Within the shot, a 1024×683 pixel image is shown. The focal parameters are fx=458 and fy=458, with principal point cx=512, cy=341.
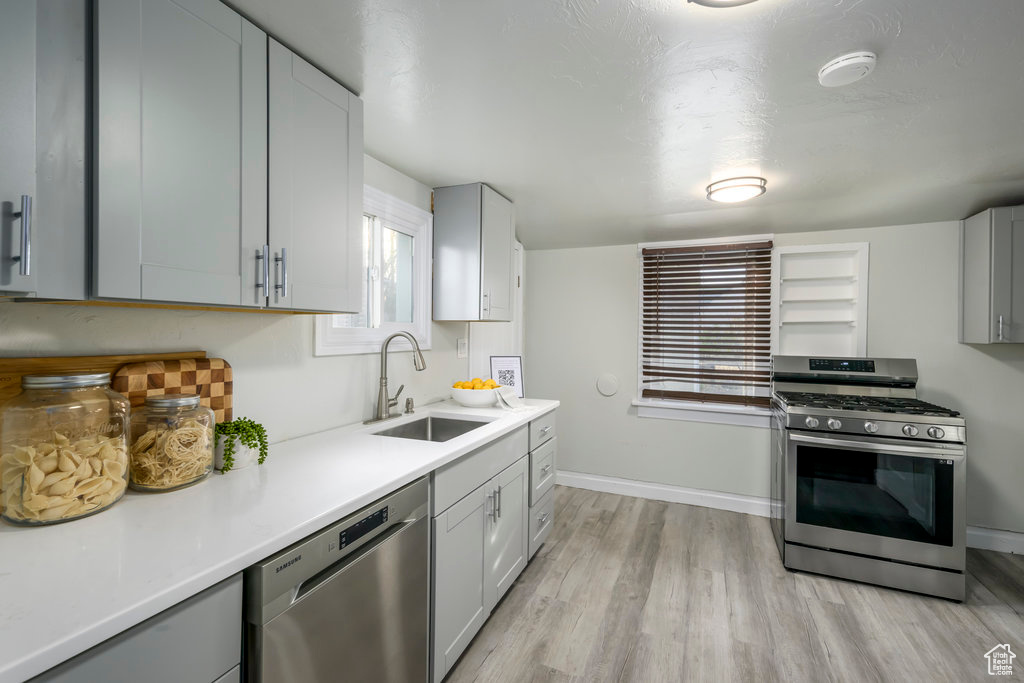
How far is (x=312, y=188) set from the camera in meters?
1.47

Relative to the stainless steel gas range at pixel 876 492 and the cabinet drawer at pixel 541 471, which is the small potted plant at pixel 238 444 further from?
the stainless steel gas range at pixel 876 492

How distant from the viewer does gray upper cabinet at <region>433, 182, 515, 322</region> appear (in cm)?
256

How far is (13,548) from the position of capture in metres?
0.88

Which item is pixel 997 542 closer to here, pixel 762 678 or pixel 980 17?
pixel 762 678

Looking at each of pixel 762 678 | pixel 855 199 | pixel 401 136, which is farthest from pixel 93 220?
pixel 855 199

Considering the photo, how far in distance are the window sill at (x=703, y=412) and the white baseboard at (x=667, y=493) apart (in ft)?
1.86

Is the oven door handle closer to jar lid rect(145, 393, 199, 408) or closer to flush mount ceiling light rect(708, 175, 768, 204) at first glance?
flush mount ceiling light rect(708, 175, 768, 204)

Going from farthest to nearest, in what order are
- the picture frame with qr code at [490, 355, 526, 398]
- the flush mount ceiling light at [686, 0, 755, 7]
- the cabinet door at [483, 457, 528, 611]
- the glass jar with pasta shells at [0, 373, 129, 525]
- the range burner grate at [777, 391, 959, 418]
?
1. the picture frame with qr code at [490, 355, 526, 398]
2. the range burner grate at [777, 391, 959, 418]
3. the cabinet door at [483, 457, 528, 611]
4. the flush mount ceiling light at [686, 0, 755, 7]
5. the glass jar with pasta shells at [0, 373, 129, 525]

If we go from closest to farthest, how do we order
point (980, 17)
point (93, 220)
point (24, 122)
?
1. point (24, 122)
2. point (93, 220)
3. point (980, 17)

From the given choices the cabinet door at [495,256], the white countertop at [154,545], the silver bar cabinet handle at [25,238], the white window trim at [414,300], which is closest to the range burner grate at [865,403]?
the cabinet door at [495,256]

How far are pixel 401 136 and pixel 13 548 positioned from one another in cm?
174

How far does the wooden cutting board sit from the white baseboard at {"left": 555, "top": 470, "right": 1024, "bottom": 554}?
3354 mm

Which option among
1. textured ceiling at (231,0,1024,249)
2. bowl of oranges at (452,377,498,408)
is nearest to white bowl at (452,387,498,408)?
bowl of oranges at (452,377,498,408)

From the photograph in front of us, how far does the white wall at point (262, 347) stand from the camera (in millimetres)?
1142
